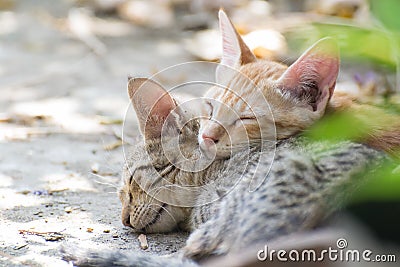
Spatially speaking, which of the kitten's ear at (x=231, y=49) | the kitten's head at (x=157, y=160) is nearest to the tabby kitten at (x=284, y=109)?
the kitten's head at (x=157, y=160)

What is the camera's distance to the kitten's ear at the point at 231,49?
424cm

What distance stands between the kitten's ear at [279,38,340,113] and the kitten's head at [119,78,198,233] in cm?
57

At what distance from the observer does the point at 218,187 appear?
147 inches

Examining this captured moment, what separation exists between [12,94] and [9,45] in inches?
62.4

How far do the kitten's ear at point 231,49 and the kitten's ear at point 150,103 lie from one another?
0.46 m

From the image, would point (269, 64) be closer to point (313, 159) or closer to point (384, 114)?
point (384, 114)

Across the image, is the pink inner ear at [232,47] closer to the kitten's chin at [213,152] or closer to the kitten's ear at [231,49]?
the kitten's ear at [231,49]

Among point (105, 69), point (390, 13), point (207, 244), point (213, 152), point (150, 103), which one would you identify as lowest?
point (105, 69)

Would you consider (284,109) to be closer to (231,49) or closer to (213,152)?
(213,152)

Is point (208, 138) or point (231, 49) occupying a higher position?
point (231, 49)

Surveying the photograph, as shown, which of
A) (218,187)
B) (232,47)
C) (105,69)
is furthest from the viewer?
(105,69)

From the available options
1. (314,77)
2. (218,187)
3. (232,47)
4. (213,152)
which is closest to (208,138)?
(213,152)

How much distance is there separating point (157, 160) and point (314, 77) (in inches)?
37.0

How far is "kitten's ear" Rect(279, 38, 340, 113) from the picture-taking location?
12.0 ft
